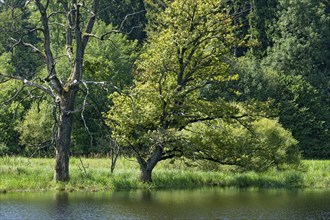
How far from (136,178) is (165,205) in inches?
294

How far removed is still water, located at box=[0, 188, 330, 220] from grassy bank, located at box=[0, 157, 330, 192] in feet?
5.01

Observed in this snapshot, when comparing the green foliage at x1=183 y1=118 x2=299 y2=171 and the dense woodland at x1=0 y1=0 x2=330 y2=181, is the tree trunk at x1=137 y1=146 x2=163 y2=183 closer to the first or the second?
the dense woodland at x1=0 y1=0 x2=330 y2=181

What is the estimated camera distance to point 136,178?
31906 mm

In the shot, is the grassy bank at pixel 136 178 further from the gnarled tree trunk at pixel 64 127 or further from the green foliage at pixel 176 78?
the green foliage at pixel 176 78

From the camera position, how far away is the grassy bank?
2928cm

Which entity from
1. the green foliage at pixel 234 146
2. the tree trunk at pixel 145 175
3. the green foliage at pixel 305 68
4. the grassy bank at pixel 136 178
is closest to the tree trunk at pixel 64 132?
the grassy bank at pixel 136 178

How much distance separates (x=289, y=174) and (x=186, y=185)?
21.8 ft

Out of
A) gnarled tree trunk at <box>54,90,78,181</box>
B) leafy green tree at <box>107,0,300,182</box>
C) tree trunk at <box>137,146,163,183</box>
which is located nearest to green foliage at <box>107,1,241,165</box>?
leafy green tree at <box>107,0,300,182</box>

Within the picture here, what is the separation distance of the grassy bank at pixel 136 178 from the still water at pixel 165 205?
153cm

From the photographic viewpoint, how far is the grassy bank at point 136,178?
29.3 meters

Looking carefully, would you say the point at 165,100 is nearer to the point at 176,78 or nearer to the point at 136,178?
the point at 176,78

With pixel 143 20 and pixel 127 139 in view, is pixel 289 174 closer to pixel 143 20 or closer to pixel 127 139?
pixel 127 139

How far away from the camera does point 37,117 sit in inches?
2140

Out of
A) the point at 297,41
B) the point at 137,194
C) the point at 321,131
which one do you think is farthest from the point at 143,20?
the point at 137,194
